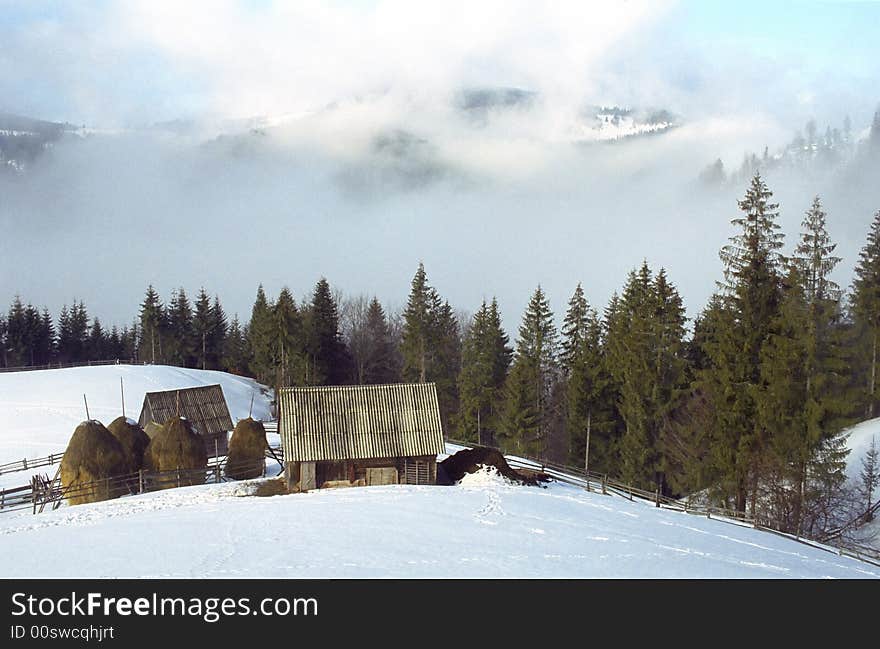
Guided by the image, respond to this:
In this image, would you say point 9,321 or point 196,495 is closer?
point 196,495

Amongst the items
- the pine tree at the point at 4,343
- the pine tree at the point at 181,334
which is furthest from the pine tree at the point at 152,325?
the pine tree at the point at 4,343

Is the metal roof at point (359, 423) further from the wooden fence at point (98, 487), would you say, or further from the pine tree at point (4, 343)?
the pine tree at point (4, 343)

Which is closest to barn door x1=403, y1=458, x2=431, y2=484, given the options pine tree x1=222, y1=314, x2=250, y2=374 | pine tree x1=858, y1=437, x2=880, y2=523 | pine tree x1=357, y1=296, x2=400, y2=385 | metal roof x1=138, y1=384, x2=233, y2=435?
metal roof x1=138, y1=384, x2=233, y2=435

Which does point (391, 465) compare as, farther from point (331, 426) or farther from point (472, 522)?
point (472, 522)

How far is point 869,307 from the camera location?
42938 millimetres

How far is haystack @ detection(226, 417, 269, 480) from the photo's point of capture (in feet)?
123

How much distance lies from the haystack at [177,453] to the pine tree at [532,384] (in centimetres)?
2127

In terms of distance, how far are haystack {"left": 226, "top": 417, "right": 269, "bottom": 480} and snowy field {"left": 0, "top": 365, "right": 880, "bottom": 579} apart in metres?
4.65

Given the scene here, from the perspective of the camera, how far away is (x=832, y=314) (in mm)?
27359

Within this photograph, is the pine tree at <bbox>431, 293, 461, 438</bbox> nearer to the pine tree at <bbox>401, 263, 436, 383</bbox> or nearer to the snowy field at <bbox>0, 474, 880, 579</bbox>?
the pine tree at <bbox>401, 263, 436, 383</bbox>

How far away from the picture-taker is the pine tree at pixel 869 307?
42188 mm
